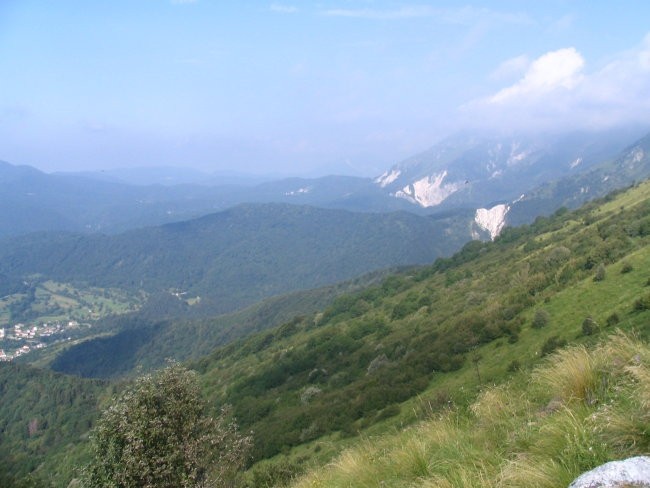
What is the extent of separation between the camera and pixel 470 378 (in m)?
27.7

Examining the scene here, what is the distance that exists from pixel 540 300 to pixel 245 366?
212ft

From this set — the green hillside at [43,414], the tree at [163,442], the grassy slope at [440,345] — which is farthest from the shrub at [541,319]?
the green hillside at [43,414]

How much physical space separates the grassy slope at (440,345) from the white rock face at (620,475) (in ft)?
32.3

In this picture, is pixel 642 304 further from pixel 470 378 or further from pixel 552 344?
pixel 470 378

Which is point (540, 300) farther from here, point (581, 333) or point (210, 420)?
point (210, 420)

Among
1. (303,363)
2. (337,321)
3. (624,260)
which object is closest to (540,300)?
(624,260)

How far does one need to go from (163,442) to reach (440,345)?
2460 centimetres

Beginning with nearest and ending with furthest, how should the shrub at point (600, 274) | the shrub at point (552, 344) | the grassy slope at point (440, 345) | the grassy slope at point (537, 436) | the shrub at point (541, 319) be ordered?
the grassy slope at point (537, 436)
the shrub at point (552, 344)
the grassy slope at point (440, 345)
the shrub at point (541, 319)
the shrub at point (600, 274)

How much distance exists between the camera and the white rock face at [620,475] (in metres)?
4.35

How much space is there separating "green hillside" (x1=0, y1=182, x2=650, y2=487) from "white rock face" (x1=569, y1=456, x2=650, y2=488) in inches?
40.0

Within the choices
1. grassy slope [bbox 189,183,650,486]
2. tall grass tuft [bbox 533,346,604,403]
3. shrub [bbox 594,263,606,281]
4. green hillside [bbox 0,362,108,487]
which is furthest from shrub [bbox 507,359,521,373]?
green hillside [bbox 0,362,108,487]

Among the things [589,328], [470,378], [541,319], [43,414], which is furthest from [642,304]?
[43,414]

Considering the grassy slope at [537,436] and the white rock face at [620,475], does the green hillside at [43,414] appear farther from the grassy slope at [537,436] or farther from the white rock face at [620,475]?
the white rock face at [620,475]

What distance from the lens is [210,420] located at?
19.1m
